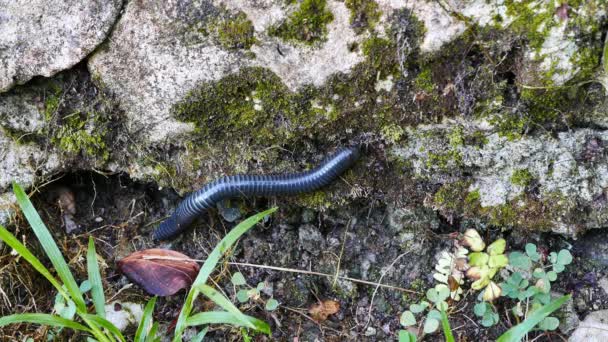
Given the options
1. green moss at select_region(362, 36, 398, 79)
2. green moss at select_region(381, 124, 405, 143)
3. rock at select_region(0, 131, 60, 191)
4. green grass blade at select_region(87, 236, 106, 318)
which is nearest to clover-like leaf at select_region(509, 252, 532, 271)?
green moss at select_region(381, 124, 405, 143)

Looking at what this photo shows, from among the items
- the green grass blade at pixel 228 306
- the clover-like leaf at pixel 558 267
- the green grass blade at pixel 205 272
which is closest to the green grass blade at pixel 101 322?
the green grass blade at pixel 205 272

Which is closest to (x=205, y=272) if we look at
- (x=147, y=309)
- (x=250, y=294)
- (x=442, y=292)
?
(x=147, y=309)

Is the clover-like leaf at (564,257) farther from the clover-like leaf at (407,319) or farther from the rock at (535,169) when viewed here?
the clover-like leaf at (407,319)

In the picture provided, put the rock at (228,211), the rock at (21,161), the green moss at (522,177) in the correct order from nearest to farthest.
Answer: the green moss at (522,177) < the rock at (21,161) < the rock at (228,211)

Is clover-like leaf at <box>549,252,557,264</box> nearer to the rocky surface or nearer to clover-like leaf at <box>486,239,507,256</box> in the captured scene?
the rocky surface

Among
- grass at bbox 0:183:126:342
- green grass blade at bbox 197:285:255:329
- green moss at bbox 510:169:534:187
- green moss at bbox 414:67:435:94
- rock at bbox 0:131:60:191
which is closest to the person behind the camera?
green grass blade at bbox 197:285:255:329

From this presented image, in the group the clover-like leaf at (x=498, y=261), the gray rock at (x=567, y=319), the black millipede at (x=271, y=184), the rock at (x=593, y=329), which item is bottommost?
the rock at (x=593, y=329)

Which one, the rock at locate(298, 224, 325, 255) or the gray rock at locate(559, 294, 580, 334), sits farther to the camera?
the rock at locate(298, 224, 325, 255)
